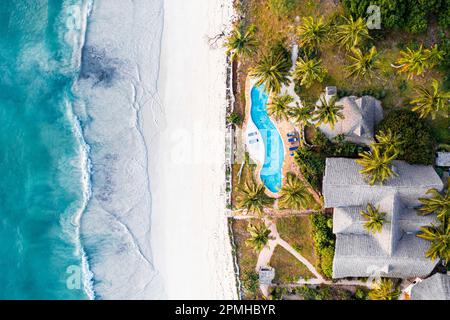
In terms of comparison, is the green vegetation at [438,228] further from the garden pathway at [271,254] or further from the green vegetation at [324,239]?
the garden pathway at [271,254]

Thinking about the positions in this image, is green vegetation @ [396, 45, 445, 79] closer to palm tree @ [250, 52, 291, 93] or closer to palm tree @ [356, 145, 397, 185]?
palm tree @ [356, 145, 397, 185]

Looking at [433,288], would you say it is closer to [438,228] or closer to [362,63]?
[438,228]

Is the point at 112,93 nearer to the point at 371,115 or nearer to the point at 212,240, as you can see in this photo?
the point at 212,240

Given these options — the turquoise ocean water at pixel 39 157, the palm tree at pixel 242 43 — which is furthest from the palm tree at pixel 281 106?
the turquoise ocean water at pixel 39 157

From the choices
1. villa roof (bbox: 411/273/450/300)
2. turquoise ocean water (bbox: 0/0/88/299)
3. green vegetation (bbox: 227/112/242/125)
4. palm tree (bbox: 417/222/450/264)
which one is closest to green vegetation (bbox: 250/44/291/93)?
green vegetation (bbox: 227/112/242/125)

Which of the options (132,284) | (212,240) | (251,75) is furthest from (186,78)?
(132,284)
